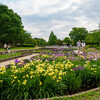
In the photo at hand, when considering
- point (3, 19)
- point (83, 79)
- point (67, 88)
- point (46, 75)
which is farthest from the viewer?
point (3, 19)

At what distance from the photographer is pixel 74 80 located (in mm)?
3635

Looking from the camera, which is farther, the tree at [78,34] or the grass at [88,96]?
the tree at [78,34]

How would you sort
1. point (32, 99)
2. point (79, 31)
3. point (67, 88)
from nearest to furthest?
point (32, 99), point (67, 88), point (79, 31)

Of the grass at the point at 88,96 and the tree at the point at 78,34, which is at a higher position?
the tree at the point at 78,34

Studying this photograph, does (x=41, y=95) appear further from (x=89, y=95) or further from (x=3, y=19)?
(x=3, y=19)

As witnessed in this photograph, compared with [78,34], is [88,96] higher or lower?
lower

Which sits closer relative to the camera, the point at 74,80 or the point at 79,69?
the point at 74,80

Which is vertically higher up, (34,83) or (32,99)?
(34,83)

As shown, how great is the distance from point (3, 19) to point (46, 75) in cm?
2594

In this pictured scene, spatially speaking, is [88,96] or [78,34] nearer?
[88,96]

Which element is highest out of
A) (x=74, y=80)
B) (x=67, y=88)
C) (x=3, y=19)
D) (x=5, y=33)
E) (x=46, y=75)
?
(x=3, y=19)

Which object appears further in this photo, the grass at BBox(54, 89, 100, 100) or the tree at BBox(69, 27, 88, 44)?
the tree at BBox(69, 27, 88, 44)

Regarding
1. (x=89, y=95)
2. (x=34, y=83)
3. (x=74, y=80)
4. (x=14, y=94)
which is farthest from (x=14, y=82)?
(x=89, y=95)

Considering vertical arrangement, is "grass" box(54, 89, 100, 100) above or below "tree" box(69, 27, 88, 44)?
below
